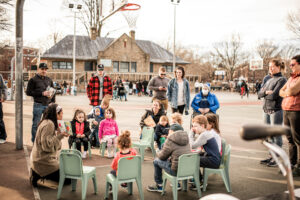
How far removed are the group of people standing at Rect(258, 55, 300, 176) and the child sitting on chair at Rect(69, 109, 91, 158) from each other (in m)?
3.96

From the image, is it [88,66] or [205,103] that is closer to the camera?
[205,103]

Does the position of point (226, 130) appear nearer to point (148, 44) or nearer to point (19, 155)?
point (19, 155)

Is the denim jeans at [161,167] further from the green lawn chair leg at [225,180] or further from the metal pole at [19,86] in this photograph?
the metal pole at [19,86]

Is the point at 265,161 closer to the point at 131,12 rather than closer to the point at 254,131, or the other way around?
the point at 254,131

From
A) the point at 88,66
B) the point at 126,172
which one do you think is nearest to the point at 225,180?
the point at 126,172

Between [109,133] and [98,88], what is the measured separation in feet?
6.86

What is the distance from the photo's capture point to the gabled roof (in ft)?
134

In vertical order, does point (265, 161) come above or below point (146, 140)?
below

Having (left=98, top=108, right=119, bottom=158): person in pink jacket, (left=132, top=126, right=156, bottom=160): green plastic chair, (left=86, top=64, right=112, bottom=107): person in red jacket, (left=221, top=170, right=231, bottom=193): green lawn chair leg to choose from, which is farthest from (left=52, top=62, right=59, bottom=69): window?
(left=221, top=170, right=231, bottom=193): green lawn chair leg

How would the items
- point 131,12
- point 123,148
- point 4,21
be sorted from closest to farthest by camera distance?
1. point 123,148
2. point 131,12
3. point 4,21

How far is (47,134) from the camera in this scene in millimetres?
4703

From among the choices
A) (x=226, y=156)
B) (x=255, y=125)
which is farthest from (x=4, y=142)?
(x=255, y=125)

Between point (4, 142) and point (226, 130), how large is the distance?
7.25 meters

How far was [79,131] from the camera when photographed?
662cm
